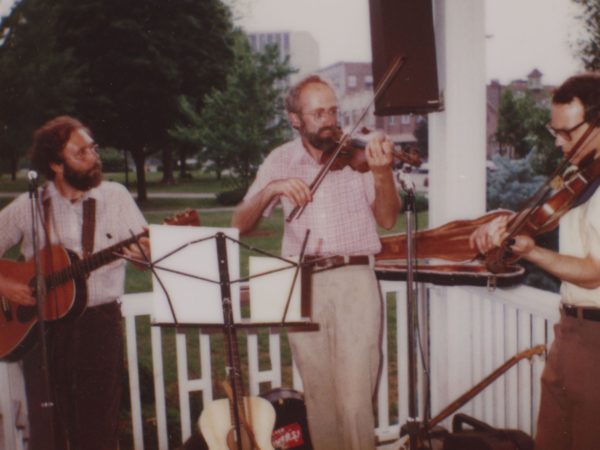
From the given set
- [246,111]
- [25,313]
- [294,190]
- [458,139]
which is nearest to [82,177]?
[25,313]

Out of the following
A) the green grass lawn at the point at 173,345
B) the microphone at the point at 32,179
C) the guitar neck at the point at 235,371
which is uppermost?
the microphone at the point at 32,179

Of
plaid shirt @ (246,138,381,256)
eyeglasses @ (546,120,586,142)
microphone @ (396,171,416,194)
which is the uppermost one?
eyeglasses @ (546,120,586,142)

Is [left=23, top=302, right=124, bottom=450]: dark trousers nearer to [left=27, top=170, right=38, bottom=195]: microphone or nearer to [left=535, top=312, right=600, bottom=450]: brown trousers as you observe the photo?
[left=27, top=170, right=38, bottom=195]: microphone

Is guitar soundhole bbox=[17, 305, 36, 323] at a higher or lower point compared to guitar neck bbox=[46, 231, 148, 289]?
lower

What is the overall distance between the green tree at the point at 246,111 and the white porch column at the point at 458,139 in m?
5.83

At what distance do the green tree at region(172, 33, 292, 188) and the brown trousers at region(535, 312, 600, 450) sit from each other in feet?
23.0

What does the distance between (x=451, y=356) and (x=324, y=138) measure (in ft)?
4.50

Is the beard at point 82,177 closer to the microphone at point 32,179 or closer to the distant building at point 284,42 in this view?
the microphone at point 32,179

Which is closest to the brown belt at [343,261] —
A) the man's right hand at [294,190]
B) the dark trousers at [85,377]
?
the man's right hand at [294,190]

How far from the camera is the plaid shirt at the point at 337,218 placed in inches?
87.3

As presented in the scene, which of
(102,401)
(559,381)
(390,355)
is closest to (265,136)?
(390,355)

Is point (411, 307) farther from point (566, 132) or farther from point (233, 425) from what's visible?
point (233, 425)

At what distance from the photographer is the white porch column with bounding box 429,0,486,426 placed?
2.71 metres

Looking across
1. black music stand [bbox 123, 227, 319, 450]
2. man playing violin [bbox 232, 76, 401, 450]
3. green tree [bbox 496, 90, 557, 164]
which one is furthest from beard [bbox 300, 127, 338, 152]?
green tree [bbox 496, 90, 557, 164]
